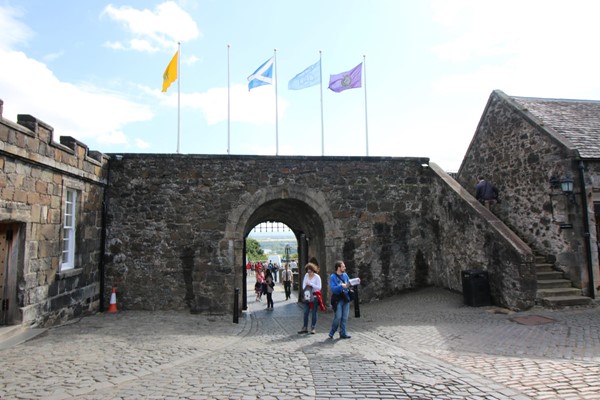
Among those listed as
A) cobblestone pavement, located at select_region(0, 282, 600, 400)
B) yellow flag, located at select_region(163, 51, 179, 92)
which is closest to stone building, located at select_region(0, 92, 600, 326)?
cobblestone pavement, located at select_region(0, 282, 600, 400)

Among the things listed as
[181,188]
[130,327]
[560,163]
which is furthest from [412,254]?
[130,327]

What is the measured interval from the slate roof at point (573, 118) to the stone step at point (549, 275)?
300 centimetres

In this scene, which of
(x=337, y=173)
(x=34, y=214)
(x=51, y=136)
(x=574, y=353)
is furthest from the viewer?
(x=337, y=173)

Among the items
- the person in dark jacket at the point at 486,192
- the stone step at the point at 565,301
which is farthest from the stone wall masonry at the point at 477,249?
the person in dark jacket at the point at 486,192

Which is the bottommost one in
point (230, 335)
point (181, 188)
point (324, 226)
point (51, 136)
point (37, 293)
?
point (230, 335)

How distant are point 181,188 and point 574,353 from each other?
9.68m

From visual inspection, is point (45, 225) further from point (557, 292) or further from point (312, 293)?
point (557, 292)

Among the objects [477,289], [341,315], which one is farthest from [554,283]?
[341,315]

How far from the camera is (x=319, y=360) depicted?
5625 millimetres

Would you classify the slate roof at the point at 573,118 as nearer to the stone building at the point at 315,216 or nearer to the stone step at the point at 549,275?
the stone building at the point at 315,216

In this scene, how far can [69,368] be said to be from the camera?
516 cm

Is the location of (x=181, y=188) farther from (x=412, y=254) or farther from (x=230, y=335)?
(x=412, y=254)

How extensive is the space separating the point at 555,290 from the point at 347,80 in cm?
982

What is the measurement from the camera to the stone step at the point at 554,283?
30.8 ft
